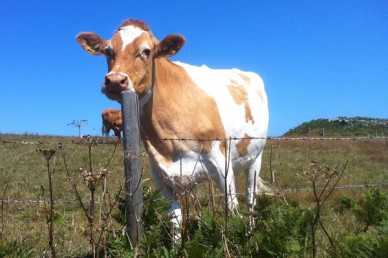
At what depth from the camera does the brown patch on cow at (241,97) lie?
652 cm

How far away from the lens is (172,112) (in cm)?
541

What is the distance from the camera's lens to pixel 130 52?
5.05m

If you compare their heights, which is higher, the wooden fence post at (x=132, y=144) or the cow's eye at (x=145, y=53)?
the cow's eye at (x=145, y=53)

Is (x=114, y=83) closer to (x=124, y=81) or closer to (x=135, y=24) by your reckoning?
(x=124, y=81)

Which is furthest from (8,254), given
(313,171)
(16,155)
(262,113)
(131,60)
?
(16,155)

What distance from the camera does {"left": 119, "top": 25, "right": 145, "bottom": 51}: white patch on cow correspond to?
5.16 meters

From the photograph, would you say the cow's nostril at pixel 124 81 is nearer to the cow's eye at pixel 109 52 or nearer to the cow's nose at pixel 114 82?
the cow's nose at pixel 114 82

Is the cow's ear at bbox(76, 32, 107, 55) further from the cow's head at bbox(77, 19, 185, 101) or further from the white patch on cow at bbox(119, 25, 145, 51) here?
the white patch on cow at bbox(119, 25, 145, 51)

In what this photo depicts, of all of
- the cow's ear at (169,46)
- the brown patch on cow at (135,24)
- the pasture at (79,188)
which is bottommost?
the pasture at (79,188)

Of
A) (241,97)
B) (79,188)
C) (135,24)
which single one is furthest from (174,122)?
(79,188)

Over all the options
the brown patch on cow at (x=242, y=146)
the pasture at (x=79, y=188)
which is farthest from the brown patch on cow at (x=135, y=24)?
the brown patch on cow at (x=242, y=146)

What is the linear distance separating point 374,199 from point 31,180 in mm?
8811

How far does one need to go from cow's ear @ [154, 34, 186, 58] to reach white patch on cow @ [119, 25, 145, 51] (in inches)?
10.1

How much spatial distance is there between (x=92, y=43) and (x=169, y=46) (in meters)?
0.89
